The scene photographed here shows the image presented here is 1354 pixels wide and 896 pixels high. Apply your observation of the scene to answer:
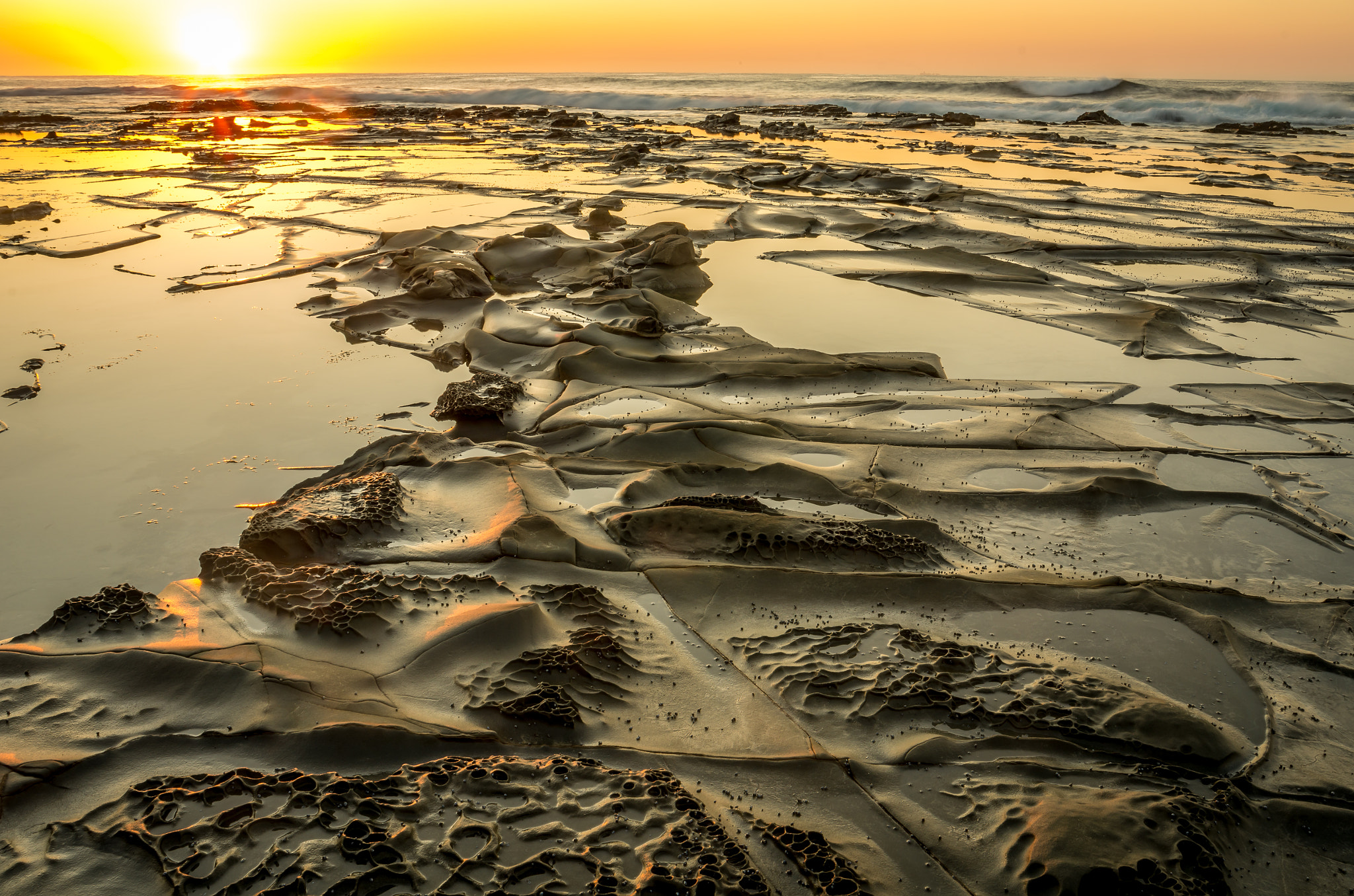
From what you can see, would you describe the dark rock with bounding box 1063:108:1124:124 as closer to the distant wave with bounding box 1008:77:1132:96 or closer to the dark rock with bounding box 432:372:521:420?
the distant wave with bounding box 1008:77:1132:96

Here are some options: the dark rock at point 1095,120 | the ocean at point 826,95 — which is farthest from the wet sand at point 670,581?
the ocean at point 826,95

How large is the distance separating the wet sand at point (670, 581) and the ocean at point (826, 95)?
33.3 metres

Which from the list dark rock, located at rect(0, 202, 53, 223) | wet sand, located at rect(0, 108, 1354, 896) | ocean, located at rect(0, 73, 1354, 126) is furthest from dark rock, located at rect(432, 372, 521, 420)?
ocean, located at rect(0, 73, 1354, 126)

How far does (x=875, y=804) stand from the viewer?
6.24 feet

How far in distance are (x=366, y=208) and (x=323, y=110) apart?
31.2 metres

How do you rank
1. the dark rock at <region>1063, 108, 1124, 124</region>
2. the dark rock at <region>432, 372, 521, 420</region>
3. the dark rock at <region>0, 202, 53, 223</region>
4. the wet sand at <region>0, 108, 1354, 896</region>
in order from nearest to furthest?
1. the wet sand at <region>0, 108, 1354, 896</region>
2. the dark rock at <region>432, 372, 521, 420</region>
3. the dark rock at <region>0, 202, 53, 223</region>
4. the dark rock at <region>1063, 108, 1124, 124</region>

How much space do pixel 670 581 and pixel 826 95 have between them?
48.2 metres

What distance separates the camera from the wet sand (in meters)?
1.77

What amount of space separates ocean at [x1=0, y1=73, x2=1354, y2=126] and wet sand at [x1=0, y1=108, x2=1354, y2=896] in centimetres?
3328

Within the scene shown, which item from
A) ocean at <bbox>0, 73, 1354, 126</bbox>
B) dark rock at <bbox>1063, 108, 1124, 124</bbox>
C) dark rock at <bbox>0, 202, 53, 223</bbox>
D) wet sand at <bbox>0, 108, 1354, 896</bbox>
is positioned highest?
ocean at <bbox>0, 73, 1354, 126</bbox>

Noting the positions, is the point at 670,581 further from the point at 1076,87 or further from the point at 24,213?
the point at 1076,87

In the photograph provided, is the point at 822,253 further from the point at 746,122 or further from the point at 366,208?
the point at 746,122

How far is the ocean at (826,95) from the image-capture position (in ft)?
109

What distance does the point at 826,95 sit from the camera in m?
45.8
